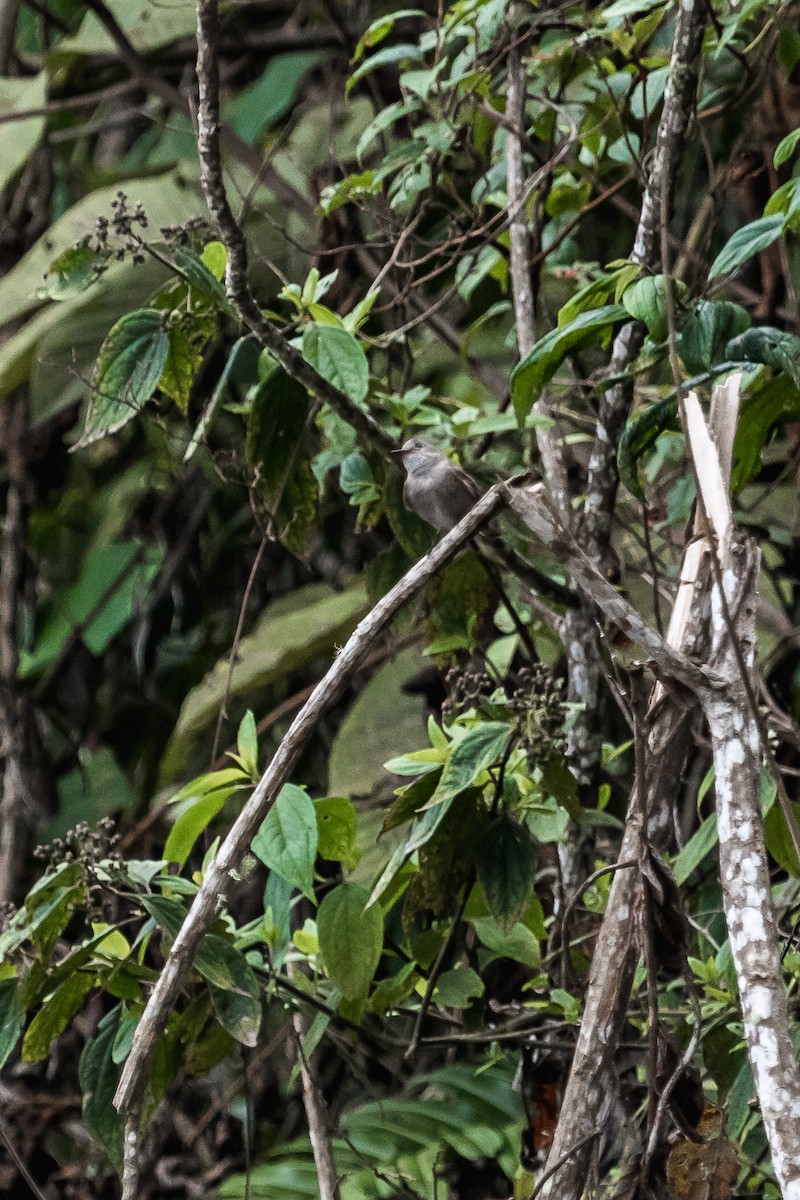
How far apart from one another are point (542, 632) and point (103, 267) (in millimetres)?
684

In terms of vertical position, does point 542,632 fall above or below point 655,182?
below

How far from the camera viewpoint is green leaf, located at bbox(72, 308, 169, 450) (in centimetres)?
116

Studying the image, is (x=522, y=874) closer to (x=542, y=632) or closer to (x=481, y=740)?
(x=481, y=740)

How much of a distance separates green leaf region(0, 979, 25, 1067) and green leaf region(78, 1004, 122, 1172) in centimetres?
7


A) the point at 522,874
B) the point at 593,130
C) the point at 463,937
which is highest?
the point at 593,130

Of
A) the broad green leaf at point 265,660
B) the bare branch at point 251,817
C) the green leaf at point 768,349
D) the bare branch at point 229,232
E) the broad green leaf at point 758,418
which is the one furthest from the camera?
the broad green leaf at point 265,660

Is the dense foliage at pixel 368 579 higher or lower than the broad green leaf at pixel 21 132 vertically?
lower

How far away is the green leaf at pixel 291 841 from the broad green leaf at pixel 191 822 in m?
0.07

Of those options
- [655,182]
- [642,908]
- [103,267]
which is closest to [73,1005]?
[642,908]

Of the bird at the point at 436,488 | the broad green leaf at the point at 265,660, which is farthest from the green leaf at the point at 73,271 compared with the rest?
the broad green leaf at the point at 265,660

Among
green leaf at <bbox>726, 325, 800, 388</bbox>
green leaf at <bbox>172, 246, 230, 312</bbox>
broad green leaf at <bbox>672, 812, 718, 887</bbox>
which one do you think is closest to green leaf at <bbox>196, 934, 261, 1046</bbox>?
broad green leaf at <bbox>672, 812, 718, 887</bbox>

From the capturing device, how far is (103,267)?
1.14m

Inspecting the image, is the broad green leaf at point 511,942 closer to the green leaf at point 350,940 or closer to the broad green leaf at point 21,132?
the green leaf at point 350,940

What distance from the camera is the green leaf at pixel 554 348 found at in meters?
1.05
